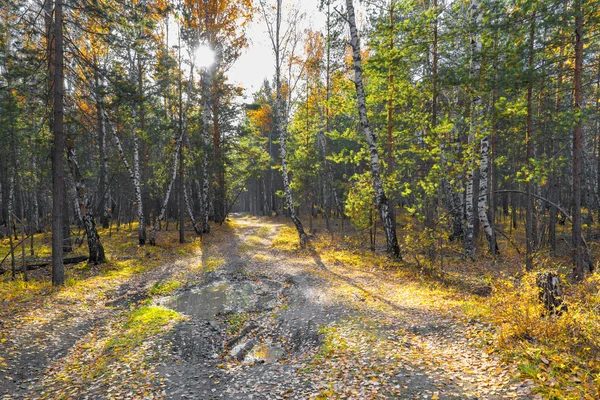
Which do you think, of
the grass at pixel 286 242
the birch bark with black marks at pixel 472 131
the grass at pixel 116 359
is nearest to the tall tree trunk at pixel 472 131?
the birch bark with black marks at pixel 472 131

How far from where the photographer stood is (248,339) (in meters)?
7.42

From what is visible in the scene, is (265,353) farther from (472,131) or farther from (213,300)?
(472,131)

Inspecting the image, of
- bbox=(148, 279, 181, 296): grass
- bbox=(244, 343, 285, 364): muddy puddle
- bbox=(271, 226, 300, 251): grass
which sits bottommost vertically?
bbox=(244, 343, 285, 364): muddy puddle

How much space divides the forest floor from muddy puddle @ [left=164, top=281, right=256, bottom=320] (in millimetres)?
38

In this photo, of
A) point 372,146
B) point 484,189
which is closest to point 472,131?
point 484,189

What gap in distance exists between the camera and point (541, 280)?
623 centimetres

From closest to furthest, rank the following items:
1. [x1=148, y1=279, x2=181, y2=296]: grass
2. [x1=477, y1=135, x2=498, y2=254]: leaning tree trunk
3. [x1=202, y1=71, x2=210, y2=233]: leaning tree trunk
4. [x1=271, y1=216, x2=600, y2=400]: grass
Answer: [x1=271, y1=216, x2=600, y2=400]: grass < [x1=148, y1=279, x2=181, y2=296]: grass < [x1=477, y1=135, x2=498, y2=254]: leaning tree trunk < [x1=202, y1=71, x2=210, y2=233]: leaning tree trunk

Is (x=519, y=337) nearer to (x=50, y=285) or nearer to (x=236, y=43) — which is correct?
(x=50, y=285)

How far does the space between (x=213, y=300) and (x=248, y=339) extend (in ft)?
9.88

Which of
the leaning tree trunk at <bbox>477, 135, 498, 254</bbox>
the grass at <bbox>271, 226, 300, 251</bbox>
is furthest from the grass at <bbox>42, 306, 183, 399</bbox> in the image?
the leaning tree trunk at <bbox>477, 135, 498, 254</bbox>

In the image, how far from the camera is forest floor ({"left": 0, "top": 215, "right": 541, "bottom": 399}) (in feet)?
17.1

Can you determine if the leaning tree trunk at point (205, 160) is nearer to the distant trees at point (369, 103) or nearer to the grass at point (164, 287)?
the distant trees at point (369, 103)

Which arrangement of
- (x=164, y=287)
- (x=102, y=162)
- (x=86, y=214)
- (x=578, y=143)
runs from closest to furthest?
(x=578, y=143), (x=164, y=287), (x=86, y=214), (x=102, y=162)

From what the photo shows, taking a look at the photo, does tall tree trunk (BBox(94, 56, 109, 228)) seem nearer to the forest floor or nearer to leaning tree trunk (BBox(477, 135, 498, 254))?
the forest floor
